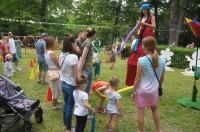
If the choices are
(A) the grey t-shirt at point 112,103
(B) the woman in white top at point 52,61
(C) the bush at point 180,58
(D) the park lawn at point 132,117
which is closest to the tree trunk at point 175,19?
(C) the bush at point 180,58

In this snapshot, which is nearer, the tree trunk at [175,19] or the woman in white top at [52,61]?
the woman in white top at [52,61]

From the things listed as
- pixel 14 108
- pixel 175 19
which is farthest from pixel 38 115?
pixel 175 19

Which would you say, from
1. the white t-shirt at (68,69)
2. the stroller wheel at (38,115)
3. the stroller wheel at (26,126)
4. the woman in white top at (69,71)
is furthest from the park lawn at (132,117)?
the white t-shirt at (68,69)

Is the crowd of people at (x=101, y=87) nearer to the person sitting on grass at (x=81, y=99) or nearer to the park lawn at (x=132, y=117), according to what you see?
the person sitting on grass at (x=81, y=99)

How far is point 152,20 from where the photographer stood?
218 inches

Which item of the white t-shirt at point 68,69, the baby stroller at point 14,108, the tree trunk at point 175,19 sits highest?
the tree trunk at point 175,19

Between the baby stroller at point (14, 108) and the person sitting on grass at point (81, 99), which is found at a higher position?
the person sitting on grass at point (81, 99)

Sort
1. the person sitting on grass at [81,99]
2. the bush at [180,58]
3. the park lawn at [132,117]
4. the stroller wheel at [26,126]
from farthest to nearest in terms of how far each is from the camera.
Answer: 1. the bush at [180,58]
2. the park lawn at [132,117]
3. the stroller wheel at [26,126]
4. the person sitting on grass at [81,99]

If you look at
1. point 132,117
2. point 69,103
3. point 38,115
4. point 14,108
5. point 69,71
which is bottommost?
point 132,117

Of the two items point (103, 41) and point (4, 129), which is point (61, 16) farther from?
point (4, 129)

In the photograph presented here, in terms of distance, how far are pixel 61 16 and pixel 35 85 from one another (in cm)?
2073

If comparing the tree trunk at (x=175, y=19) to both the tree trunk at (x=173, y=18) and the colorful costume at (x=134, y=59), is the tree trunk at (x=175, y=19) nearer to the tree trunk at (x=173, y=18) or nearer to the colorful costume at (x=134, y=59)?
the tree trunk at (x=173, y=18)

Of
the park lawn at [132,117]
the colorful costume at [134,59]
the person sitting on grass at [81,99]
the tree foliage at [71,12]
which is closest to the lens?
the person sitting on grass at [81,99]

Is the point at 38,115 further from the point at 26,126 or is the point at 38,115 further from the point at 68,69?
the point at 68,69
